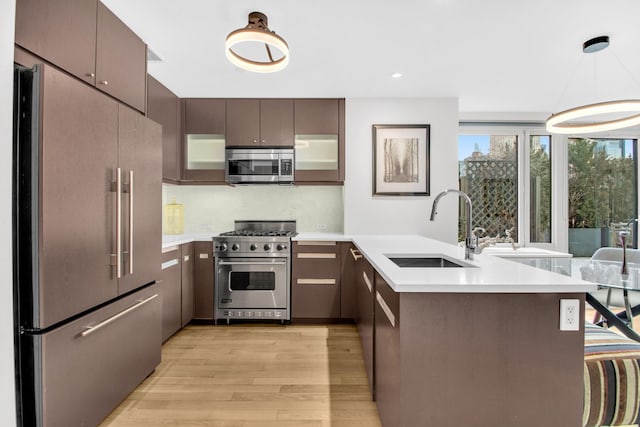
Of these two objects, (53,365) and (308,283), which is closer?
(53,365)

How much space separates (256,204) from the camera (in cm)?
407

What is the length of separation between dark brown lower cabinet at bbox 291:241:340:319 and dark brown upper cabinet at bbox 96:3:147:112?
1963 millimetres

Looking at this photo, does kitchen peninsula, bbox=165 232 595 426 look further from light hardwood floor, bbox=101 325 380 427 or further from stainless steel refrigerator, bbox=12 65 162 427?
stainless steel refrigerator, bbox=12 65 162 427

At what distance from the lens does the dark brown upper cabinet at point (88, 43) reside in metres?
1.40

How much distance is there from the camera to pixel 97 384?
5.61 feet

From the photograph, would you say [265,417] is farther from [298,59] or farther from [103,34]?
[298,59]

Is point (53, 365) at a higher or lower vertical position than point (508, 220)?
lower

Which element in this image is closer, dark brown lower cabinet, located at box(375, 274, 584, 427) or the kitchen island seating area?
dark brown lower cabinet, located at box(375, 274, 584, 427)

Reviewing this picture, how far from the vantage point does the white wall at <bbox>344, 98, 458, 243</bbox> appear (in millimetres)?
3656

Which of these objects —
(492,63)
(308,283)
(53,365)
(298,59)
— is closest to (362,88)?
(298,59)

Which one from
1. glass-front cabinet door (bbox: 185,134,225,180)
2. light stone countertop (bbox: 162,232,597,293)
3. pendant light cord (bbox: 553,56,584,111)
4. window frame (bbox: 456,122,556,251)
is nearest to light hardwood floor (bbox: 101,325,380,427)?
Answer: light stone countertop (bbox: 162,232,597,293)

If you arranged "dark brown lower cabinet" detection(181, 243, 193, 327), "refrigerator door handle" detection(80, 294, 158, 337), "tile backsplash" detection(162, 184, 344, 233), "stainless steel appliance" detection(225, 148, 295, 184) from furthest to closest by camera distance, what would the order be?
"tile backsplash" detection(162, 184, 344, 233) < "stainless steel appliance" detection(225, 148, 295, 184) < "dark brown lower cabinet" detection(181, 243, 193, 327) < "refrigerator door handle" detection(80, 294, 158, 337)

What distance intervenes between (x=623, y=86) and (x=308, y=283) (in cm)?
372

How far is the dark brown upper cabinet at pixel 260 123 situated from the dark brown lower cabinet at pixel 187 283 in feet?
4.08
